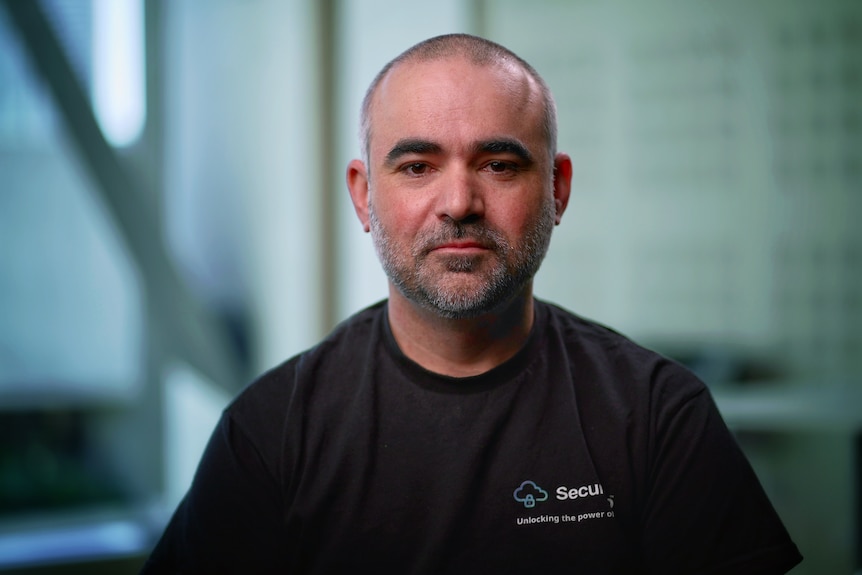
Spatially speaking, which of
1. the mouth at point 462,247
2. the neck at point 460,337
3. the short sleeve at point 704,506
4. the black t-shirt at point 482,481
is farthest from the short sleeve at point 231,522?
the short sleeve at point 704,506

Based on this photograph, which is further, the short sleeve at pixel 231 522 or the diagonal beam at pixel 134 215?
the diagonal beam at pixel 134 215

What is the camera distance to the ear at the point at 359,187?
1.05 m

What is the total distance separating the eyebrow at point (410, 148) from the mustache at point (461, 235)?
3.3 inches

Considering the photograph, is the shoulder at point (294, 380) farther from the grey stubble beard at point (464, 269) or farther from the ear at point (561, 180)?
the ear at point (561, 180)

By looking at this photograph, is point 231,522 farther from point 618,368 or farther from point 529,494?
point 618,368

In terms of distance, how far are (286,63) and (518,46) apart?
2.76 feet

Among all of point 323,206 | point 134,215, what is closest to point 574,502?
point 134,215

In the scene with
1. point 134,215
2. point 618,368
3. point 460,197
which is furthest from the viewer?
point 134,215

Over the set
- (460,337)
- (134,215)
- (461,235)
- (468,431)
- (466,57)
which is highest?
(134,215)

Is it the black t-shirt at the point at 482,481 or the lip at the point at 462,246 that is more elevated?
the lip at the point at 462,246

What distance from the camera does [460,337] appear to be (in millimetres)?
987

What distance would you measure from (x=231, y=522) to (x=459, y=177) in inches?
19.1

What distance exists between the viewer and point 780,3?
9.19ft

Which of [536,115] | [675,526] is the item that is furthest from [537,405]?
[536,115]
